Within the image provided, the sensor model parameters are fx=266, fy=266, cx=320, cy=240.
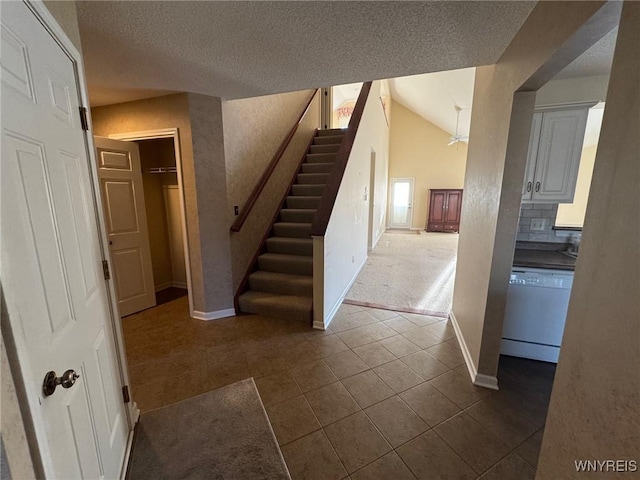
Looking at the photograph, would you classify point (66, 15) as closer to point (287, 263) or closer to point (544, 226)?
point (287, 263)

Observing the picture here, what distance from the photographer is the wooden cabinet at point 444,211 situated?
8609mm

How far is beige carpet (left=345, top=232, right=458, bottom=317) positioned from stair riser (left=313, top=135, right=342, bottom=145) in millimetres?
2408

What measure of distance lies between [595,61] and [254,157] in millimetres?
3129

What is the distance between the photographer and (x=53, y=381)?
0.79 metres

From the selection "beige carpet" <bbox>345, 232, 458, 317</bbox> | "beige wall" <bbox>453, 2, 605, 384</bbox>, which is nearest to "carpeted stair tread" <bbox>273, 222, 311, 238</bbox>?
"beige carpet" <bbox>345, 232, 458, 317</bbox>

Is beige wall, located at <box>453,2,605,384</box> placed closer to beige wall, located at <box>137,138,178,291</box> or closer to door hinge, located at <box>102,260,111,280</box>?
door hinge, located at <box>102,260,111,280</box>

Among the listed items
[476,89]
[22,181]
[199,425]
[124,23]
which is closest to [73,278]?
[22,181]

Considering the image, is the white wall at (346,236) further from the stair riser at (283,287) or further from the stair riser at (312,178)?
the stair riser at (312,178)

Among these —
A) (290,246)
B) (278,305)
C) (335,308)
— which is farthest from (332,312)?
(290,246)

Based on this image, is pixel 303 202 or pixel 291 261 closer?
pixel 291 261

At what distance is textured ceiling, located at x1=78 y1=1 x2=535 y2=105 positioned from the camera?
4.50 ft

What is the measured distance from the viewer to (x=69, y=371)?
85cm

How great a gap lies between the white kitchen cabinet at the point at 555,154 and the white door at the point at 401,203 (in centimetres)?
726

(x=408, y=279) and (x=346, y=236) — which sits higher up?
(x=346, y=236)
